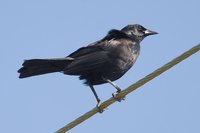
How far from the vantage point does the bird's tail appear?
8734 mm

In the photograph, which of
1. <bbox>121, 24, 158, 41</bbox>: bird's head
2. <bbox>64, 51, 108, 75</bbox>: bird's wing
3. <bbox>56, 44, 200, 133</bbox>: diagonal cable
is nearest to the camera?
<bbox>56, 44, 200, 133</bbox>: diagonal cable

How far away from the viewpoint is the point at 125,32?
982 centimetres

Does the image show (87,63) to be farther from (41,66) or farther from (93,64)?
(41,66)

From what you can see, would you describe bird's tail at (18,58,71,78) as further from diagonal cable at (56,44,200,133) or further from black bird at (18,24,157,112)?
diagonal cable at (56,44,200,133)

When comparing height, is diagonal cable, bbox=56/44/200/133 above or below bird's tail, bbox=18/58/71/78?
below

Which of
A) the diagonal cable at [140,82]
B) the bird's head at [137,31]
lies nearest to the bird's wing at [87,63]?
the bird's head at [137,31]

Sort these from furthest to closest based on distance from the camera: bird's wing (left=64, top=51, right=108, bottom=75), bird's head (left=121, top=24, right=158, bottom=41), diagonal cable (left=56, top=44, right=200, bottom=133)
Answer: bird's head (left=121, top=24, right=158, bottom=41) → bird's wing (left=64, top=51, right=108, bottom=75) → diagonal cable (left=56, top=44, right=200, bottom=133)

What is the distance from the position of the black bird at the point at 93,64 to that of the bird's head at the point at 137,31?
676mm

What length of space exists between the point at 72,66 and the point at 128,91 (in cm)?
199

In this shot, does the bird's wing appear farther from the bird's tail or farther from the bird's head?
the bird's head

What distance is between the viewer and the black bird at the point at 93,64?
28.6ft

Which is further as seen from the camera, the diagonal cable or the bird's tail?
the bird's tail

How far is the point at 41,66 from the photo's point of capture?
8.80 metres

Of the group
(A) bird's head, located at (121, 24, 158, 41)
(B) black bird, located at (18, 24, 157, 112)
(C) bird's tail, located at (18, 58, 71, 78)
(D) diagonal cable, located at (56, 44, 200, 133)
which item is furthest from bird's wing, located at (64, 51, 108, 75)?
(D) diagonal cable, located at (56, 44, 200, 133)
